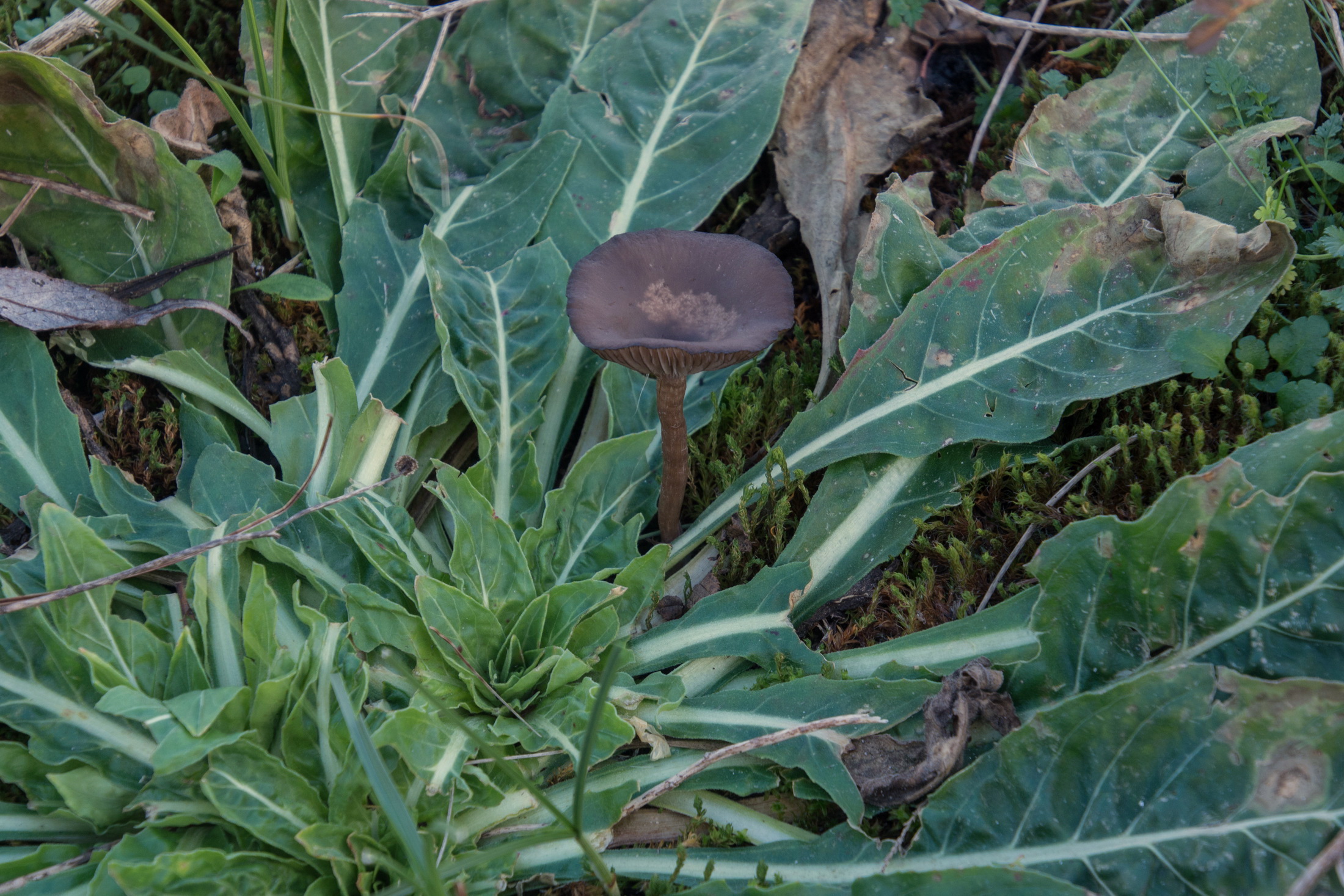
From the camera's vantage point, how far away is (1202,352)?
2068mm

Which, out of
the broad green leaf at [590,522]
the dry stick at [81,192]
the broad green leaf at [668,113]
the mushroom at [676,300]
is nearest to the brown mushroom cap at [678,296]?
the mushroom at [676,300]

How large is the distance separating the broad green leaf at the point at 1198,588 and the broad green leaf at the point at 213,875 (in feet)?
4.87

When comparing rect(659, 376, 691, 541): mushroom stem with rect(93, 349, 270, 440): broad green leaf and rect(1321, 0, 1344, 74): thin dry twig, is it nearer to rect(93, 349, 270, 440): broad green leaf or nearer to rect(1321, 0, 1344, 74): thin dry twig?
rect(93, 349, 270, 440): broad green leaf

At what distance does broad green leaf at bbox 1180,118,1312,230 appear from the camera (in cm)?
229

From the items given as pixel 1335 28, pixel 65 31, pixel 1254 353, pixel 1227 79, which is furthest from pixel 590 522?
pixel 1335 28

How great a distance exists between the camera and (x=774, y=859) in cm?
182

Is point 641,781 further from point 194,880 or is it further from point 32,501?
point 32,501

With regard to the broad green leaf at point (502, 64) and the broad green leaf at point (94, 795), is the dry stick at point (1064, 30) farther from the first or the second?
the broad green leaf at point (94, 795)

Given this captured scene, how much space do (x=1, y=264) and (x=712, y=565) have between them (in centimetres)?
222

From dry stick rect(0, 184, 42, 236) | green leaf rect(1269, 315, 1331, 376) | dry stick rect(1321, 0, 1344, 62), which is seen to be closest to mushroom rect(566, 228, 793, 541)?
green leaf rect(1269, 315, 1331, 376)

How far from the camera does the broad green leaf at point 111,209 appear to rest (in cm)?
243

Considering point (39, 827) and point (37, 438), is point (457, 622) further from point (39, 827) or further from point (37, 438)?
point (37, 438)

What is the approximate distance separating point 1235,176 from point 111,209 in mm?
3030

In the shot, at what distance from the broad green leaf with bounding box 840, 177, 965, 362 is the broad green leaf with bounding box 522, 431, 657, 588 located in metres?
0.66
